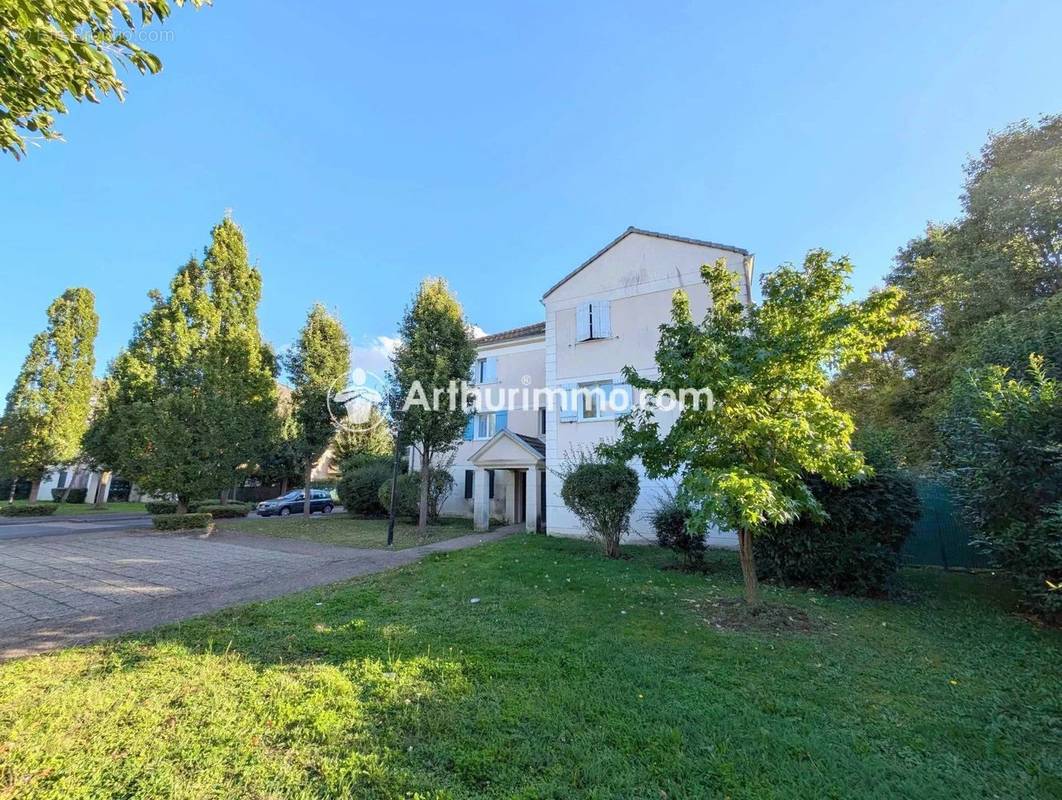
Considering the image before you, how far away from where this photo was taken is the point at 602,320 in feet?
48.8

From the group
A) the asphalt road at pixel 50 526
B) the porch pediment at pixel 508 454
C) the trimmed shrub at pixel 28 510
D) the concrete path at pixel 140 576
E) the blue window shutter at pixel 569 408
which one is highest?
the blue window shutter at pixel 569 408

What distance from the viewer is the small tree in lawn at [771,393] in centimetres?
530

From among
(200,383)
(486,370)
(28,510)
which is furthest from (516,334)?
(28,510)

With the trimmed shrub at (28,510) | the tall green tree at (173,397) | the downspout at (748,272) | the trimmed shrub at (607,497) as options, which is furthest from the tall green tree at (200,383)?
the downspout at (748,272)

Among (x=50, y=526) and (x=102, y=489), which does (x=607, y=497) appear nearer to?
(x=50, y=526)

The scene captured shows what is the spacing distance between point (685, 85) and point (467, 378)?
32.9ft

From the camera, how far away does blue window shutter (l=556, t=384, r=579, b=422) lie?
584 inches

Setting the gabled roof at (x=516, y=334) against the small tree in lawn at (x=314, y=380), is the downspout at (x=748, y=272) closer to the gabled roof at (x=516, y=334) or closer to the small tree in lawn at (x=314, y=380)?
the gabled roof at (x=516, y=334)

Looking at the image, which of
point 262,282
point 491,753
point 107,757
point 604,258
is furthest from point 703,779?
point 262,282

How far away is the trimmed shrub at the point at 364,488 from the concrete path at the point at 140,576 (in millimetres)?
7847

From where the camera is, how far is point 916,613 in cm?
612

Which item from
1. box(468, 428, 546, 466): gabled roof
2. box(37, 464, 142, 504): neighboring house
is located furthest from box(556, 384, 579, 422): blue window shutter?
box(37, 464, 142, 504): neighboring house

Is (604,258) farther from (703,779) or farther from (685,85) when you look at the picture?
(703,779)

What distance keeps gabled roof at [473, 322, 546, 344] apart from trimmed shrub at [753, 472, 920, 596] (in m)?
13.5
